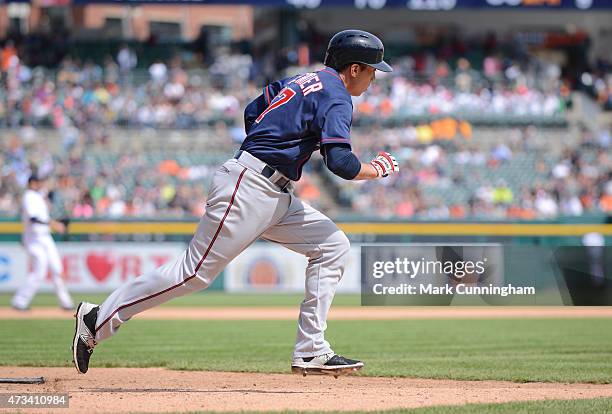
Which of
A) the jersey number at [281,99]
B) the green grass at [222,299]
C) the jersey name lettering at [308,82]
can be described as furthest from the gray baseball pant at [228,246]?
the green grass at [222,299]

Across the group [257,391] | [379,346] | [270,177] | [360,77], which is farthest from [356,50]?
[379,346]

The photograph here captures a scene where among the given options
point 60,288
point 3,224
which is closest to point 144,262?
point 3,224

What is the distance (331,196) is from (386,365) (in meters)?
14.0

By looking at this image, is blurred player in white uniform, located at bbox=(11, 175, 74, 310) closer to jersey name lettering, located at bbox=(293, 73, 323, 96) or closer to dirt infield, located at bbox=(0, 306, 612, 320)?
dirt infield, located at bbox=(0, 306, 612, 320)

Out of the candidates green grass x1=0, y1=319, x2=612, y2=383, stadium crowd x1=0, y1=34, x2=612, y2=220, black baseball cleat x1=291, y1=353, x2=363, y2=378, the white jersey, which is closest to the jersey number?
black baseball cleat x1=291, y1=353, x2=363, y2=378

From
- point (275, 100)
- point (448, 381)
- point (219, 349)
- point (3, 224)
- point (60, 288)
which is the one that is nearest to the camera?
point (275, 100)

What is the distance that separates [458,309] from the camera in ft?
53.9

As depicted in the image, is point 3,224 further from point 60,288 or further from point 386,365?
point 386,365

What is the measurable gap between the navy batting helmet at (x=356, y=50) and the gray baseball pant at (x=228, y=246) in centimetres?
85

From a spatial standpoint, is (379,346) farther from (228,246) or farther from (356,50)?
(356,50)

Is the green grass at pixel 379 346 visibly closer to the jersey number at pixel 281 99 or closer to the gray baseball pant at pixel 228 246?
the gray baseball pant at pixel 228 246

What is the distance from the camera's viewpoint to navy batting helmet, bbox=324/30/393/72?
6.22 meters

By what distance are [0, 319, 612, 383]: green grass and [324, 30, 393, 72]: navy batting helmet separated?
2.48 metres

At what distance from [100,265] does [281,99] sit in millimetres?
12322
